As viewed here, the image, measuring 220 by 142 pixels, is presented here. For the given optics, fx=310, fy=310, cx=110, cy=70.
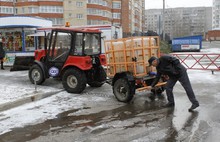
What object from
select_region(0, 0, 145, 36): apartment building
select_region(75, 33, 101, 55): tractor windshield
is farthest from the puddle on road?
select_region(0, 0, 145, 36): apartment building

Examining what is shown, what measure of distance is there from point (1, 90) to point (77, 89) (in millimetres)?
2729

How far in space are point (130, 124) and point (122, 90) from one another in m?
2.35

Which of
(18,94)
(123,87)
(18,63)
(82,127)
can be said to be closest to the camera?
(82,127)

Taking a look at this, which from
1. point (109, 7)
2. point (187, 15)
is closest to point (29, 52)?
point (109, 7)

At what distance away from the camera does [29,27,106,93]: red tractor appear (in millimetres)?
10555

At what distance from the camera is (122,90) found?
9219 mm

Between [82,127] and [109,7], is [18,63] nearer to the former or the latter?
[82,127]

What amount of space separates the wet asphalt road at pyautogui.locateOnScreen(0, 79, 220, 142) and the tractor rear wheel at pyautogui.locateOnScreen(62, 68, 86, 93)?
144 cm

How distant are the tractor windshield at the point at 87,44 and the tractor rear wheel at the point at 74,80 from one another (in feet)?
2.31

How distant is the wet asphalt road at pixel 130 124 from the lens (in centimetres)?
606

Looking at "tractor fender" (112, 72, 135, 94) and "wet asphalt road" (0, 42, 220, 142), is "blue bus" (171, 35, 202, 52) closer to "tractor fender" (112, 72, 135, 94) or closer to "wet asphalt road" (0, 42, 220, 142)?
"wet asphalt road" (0, 42, 220, 142)

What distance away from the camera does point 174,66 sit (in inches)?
→ 322

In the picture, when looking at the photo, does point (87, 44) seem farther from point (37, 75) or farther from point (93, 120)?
point (93, 120)

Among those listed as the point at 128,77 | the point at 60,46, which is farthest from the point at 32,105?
the point at 128,77
